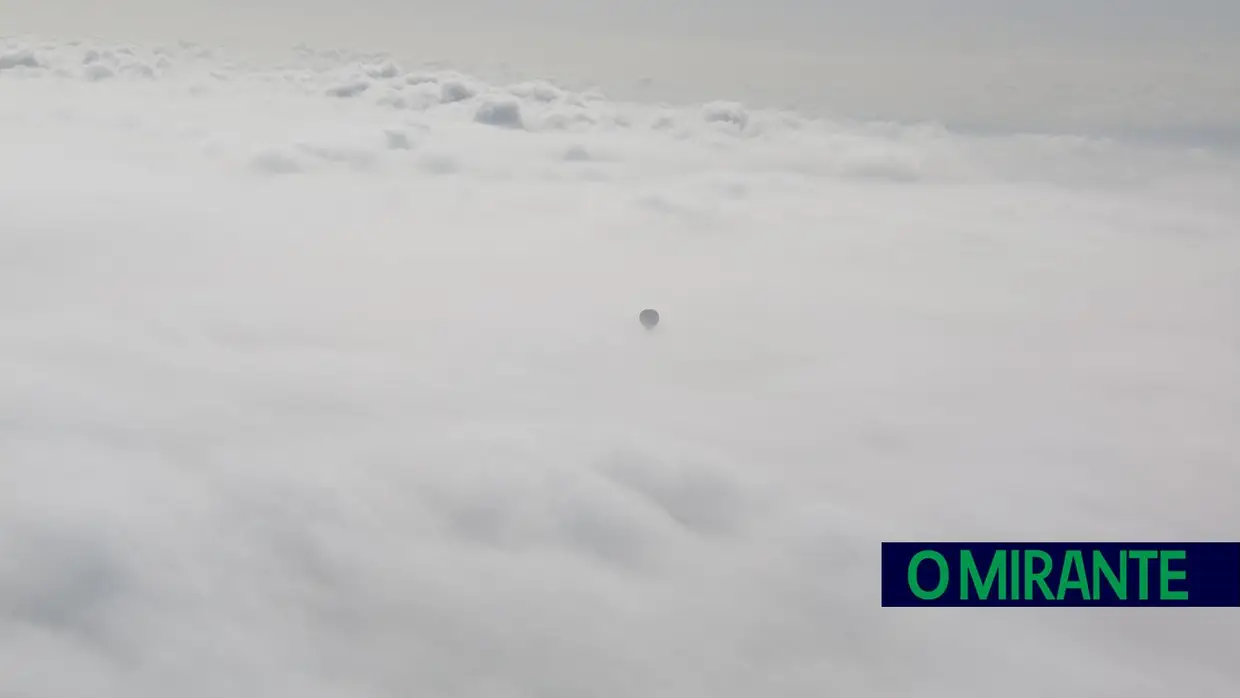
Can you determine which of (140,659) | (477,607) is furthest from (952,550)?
(140,659)

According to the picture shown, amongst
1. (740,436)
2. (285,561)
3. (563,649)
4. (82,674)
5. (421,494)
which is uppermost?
(740,436)

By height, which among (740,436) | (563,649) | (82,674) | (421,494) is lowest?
(82,674)

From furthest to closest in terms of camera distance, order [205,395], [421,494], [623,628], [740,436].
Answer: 1. [740,436]
2. [205,395]
3. [421,494]
4. [623,628]

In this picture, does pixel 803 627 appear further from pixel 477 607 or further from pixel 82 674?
pixel 82 674

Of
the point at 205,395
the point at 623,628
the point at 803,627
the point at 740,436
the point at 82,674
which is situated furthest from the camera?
the point at 740,436

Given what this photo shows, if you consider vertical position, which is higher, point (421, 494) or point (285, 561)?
point (421, 494)

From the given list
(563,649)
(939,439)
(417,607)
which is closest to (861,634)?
(563,649)

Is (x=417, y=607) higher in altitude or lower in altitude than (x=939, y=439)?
lower

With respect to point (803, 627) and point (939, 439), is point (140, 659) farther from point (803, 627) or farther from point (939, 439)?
point (939, 439)

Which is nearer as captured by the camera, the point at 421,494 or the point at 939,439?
the point at 421,494
